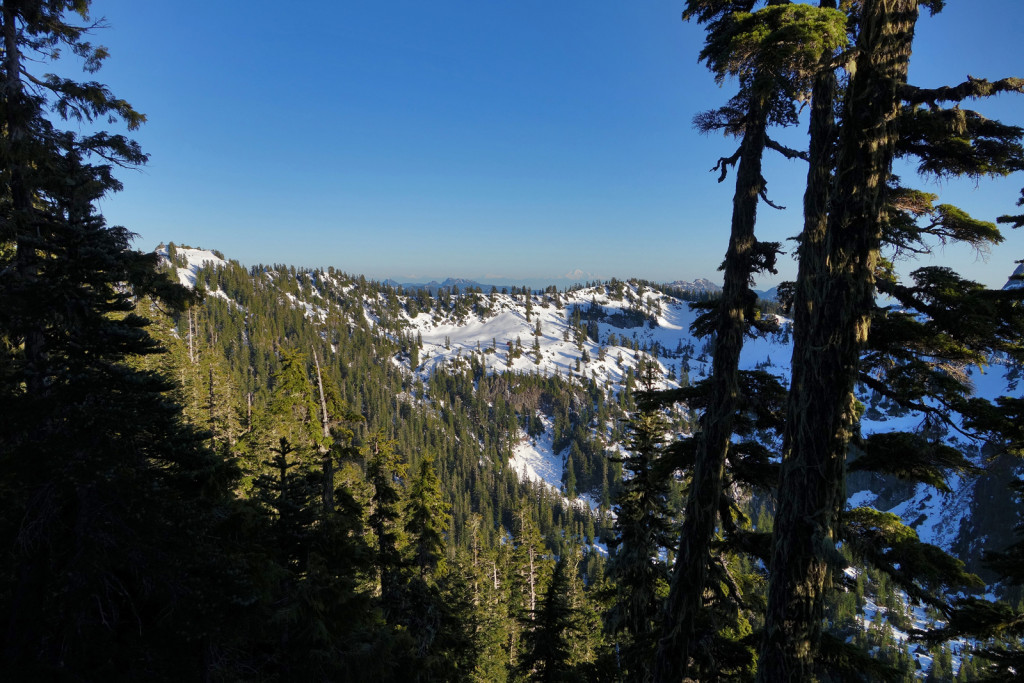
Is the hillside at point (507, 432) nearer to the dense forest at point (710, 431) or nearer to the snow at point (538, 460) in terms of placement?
the snow at point (538, 460)

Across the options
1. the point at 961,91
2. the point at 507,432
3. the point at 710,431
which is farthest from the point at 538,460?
the point at 961,91

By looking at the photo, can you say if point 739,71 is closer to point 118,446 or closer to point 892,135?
point 892,135

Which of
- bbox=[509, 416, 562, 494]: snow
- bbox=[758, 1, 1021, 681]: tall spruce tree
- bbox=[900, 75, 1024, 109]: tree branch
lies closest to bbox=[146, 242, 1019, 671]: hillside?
bbox=[509, 416, 562, 494]: snow

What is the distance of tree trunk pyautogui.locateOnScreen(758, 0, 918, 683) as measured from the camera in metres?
4.03

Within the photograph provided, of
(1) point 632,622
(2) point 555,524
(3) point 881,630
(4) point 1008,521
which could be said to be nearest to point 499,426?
(2) point 555,524

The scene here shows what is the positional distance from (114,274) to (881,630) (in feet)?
476

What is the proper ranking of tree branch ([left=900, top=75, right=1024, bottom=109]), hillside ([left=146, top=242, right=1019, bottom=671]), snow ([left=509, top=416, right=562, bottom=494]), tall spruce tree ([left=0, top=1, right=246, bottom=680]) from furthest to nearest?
snow ([left=509, top=416, right=562, bottom=494]), hillside ([left=146, top=242, right=1019, bottom=671]), tall spruce tree ([left=0, top=1, right=246, bottom=680]), tree branch ([left=900, top=75, right=1024, bottom=109])

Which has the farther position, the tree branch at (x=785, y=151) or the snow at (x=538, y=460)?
the snow at (x=538, y=460)

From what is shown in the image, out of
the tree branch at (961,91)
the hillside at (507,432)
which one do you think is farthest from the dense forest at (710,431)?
the hillside at (507,432)

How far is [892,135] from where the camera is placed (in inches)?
159

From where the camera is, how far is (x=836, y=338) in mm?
4129

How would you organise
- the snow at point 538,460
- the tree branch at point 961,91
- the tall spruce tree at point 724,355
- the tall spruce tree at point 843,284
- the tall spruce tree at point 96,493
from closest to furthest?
the tree branch at point 961,91, the tall spruce tree at point 843,284, the tall spruce tree at point 96,493, the tall spruce tree at point 724,355, the snow at point 538,460

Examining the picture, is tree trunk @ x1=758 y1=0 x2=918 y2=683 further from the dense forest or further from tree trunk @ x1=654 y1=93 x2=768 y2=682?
tree trunk @ x1=654 y1=93 x2=768 y2=682

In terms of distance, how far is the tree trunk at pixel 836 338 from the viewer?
13.2 ft
